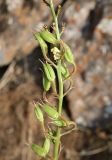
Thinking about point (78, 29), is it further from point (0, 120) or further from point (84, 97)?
point (0, 120)

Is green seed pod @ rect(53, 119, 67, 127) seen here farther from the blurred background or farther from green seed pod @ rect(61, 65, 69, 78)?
the blurred background

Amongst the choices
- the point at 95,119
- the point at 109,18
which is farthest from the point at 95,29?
→ the point at 95,119

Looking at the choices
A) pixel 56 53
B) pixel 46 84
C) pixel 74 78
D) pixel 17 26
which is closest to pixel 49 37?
pixel 56 53

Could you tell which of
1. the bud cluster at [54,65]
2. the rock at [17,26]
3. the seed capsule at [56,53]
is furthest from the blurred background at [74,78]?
the seed capsule at [56,53]

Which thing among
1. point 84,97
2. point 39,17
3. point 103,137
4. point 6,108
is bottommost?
point 103,137

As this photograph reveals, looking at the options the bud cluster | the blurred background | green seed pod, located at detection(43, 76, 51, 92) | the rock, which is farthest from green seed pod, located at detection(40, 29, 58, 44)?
the rock

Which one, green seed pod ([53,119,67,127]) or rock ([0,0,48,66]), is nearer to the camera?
green seed pod ([53,119,67,127])

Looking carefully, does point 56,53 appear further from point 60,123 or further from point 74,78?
point 74,78

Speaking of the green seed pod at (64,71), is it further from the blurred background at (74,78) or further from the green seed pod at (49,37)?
the blurred background at (74,78)
